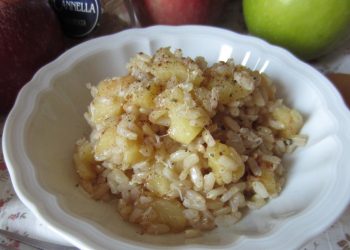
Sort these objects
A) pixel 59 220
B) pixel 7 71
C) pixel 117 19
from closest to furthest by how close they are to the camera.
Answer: pixel 59 220
pixel 7 71
pixel 117 19

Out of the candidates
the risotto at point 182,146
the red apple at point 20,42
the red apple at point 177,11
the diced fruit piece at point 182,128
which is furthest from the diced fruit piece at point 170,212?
the red apple at point 177,11

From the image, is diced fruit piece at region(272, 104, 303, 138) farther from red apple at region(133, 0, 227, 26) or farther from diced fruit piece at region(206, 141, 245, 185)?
red apple at region(133, 0, 227, 26)

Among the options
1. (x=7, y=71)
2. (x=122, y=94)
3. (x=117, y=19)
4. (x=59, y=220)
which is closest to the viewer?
(x=59, y=220)

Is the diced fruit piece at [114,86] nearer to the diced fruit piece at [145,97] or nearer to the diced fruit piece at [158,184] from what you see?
the diced fruit piece at [145,97]

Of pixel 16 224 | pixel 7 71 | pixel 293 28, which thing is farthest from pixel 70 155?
pixel 293 28

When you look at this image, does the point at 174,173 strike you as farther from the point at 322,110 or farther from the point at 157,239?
the point at 322,110

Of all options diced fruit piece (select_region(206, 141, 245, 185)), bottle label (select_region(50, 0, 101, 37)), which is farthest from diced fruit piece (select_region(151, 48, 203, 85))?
bottle label (select_region(50, 0, 101, 37))
